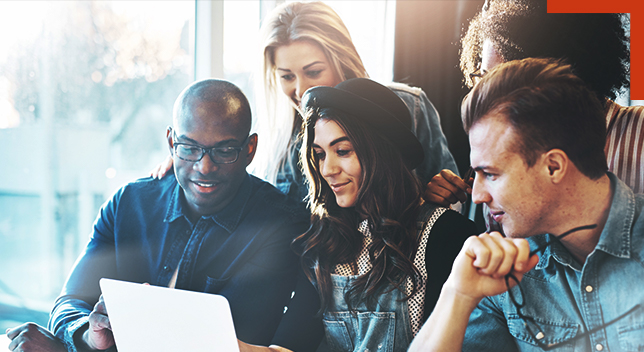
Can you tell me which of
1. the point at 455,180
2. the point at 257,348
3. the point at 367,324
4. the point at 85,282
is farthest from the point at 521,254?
the point at 85,282

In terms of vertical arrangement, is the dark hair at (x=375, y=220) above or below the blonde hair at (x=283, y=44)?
below

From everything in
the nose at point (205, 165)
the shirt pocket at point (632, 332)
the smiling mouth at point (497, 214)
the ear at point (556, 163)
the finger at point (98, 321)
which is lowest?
the finger at point (98, 321)

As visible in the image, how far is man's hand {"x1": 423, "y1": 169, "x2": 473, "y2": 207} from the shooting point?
45.8 inches

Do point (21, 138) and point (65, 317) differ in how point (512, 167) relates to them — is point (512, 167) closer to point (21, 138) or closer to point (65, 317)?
point (65, 317)

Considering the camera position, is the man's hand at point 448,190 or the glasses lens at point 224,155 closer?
the man's hand at point 448,190

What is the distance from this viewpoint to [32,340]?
1.33m

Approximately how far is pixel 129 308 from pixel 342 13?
3.53 feet

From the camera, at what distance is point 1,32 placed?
1.50 meters

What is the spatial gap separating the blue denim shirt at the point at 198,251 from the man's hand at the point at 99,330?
4 cm

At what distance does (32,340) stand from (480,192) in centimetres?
128

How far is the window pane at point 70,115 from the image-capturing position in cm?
155

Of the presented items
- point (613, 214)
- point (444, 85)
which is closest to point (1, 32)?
point (444, 85)

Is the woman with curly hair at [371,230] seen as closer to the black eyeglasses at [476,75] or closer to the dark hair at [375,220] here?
the dark hair at [375,220]

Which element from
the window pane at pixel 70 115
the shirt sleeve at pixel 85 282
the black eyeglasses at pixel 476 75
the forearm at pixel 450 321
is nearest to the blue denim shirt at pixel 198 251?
the shirt sleeve at pixel 85 282
